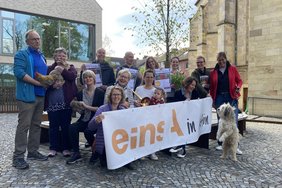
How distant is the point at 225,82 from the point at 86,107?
310cm

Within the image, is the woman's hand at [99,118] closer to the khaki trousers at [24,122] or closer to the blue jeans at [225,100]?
the khaki trousers at [24,122]

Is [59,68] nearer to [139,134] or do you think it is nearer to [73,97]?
[73,97]

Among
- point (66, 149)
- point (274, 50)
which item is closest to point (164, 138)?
point (66, 149)

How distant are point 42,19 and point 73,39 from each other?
273 cm

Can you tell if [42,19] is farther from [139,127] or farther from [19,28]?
[139,127]

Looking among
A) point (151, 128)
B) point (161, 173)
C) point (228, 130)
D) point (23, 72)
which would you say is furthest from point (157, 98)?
point (23, 72)

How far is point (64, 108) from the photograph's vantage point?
5449mm

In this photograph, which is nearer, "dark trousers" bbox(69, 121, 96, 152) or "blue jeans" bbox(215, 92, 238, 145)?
"dark trousers" bbox(69, 121, 96, 152)

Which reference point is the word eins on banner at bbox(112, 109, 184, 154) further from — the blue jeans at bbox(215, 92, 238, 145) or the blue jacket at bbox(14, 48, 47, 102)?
the blue jacket at bbox(14, 48, 47, 102)

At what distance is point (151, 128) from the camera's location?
16.9 feet

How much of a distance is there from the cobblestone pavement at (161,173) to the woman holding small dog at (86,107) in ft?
1.10

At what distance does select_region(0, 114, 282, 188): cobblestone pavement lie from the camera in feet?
14.1

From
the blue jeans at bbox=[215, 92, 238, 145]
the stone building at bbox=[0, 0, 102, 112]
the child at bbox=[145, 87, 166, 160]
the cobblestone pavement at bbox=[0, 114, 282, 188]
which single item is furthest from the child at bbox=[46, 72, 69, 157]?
the stone building at bbox=[0, 0, 102, 112]

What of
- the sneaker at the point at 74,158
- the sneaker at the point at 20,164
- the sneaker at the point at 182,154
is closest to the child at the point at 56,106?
the sneaker at the point at 74,158
